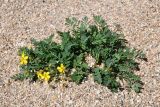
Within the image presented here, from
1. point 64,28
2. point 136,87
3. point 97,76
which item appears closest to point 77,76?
point 97,76

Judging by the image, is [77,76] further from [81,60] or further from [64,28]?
[64,28]

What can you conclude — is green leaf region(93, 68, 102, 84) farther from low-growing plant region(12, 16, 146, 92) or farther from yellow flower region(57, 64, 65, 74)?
yellow flower region(57, 64, 65, 74)

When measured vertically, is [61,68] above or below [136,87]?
above

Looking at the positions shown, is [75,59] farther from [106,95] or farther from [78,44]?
[106,95]

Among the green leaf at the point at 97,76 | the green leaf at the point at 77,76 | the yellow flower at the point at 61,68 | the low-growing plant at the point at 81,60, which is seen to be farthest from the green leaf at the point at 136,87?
the yellow flower at the point at 61,68

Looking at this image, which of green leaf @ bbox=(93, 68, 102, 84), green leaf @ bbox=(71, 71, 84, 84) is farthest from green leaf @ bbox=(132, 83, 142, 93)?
green leaf @ bbox=(71, 71, 84, 84)

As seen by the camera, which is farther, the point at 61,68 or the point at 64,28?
the point at 64,28
